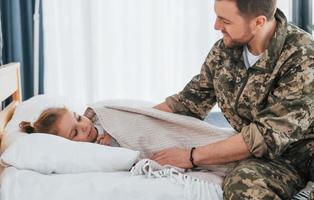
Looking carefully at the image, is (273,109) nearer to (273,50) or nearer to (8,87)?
(273,50)

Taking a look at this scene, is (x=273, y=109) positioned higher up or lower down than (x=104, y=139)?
higher up

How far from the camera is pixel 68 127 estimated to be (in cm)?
168

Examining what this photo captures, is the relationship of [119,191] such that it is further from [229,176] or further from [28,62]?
[28,62]

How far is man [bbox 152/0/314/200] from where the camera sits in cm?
132

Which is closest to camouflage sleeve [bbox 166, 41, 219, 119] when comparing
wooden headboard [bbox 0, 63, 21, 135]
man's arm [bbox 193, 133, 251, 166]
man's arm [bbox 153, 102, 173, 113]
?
man's arm [bbox 153, 102, 173, 113]

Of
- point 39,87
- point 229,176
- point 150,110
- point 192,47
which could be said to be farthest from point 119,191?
point 192,47

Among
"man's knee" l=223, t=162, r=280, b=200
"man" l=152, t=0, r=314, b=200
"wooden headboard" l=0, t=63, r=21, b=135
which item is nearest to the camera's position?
"man's knee" l=223, t=162, r=280, b=200

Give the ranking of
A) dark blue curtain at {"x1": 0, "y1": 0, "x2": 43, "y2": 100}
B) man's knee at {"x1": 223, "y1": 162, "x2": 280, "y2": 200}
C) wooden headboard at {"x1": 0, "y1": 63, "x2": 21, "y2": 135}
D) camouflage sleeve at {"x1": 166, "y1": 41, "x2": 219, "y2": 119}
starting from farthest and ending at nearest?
1. dark blue curtain at {"x1": 0, "y1": 0, "x2": 43, "y2": 100}
2. wooden headboard at {"x1": 0, "y1": 63, "x2": 21, "y2": 135}
3. camouflage sleeve at {"x1": 166, "y1": 41, "x2": 219, "y2": 119}
4. man's knee at {"x1": 223, "y1": 162, "x2": 280, "y2": 200}

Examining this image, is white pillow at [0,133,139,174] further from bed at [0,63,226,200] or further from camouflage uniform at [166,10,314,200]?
camouflage uniform at [166,10,314,200]

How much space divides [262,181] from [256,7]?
1.86 ft

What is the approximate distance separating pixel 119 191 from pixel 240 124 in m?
0.57

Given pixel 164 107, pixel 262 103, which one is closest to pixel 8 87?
pixel 164 107

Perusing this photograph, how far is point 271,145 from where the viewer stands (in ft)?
4.38

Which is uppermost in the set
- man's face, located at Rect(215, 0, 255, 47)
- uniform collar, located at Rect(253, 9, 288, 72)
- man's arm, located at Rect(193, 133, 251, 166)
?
man's face, located at Rect(215, 0, 255, 47)
